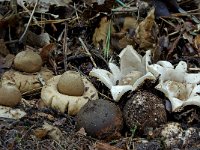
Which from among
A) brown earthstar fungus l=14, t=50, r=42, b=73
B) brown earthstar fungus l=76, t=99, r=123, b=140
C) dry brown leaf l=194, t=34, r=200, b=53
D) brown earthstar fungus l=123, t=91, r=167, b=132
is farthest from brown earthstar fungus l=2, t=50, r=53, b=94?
dry brown leaf l=194, t=34, r=200, b=53

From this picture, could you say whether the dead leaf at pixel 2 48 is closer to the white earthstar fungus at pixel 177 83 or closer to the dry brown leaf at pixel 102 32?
the dry brown leaf at pixel 102 32

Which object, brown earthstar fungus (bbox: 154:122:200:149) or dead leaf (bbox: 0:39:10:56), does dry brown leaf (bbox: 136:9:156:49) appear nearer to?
brown earthstar fungus (bbox: 154:122:200:149)

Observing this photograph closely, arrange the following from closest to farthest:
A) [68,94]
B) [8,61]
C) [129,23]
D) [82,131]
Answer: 1. [82,131]
2. [68,94]
3. [8,61]
4. [129,23]

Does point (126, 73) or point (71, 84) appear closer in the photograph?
point (71, 84)

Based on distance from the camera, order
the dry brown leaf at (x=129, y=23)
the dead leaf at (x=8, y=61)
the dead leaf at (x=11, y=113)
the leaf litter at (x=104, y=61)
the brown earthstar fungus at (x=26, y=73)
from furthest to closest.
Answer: the dry brown leaf at (x=129, y=23)
the dead leaf at (x=8, y=61)
the brown earthstar fungus at (x=26, y=73)
the dead leaf at (x=11, y=113)
the leaf litter at (x=104, y=61)

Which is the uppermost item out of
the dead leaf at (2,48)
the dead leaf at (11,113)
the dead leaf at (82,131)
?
the dead leaf at (2,48)

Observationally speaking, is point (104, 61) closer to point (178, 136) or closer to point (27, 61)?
point (27, 61)

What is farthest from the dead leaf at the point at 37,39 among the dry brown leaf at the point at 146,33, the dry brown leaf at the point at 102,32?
the dry brown leaf at the point at 146,33

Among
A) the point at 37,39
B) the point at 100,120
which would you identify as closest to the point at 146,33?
the point at 37,39
